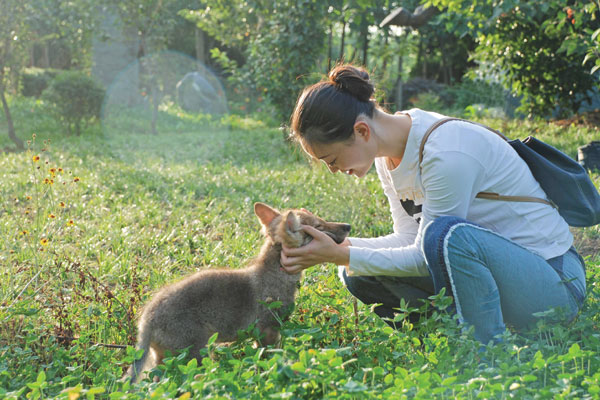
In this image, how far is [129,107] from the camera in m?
22.4

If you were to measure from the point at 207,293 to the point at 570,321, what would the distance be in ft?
7.13

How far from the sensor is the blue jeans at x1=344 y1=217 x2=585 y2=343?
3.09 metres

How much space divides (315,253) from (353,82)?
104 cm

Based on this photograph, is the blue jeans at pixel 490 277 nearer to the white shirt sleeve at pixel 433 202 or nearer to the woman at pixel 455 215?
the woman at pixel 455 215

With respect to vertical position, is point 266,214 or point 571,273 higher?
point 266,214

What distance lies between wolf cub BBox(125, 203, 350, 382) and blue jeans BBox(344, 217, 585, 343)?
0.85 m

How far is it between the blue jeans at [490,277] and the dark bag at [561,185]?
1.21 ft

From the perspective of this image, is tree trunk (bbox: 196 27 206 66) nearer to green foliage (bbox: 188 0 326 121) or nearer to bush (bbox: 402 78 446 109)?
bush (bbox: 402 78 446 109)

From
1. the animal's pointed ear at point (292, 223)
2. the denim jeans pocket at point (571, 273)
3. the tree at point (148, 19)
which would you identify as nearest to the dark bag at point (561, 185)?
the denim jeans pocket at point (571, 273)

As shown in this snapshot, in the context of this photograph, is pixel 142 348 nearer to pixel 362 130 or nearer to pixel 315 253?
pixel 315 253

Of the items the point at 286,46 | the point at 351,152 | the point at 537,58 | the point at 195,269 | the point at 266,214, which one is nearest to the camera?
the point at 351,152

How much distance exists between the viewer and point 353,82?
3283 millimetres

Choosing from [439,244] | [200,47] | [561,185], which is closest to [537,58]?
[561,185]

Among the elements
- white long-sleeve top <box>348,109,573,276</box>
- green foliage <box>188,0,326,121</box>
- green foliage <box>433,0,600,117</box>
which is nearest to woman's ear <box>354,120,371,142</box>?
white long-sleeve top <box>348,109,573,276</box>
